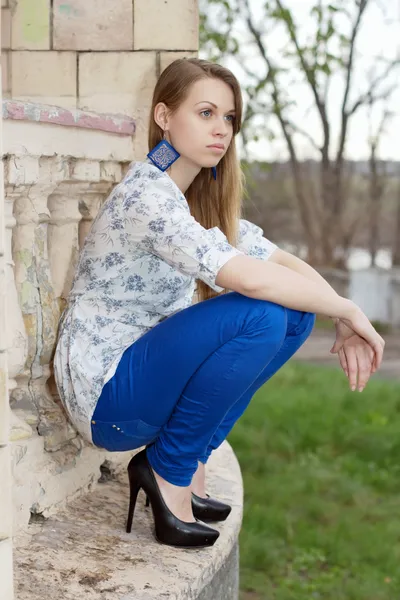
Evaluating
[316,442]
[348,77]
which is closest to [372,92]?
[348,77]

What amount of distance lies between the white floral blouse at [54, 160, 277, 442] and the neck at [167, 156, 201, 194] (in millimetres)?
93

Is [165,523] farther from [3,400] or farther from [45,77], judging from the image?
[45,77]

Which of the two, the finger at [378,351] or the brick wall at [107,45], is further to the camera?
the brick wall at [107,45]

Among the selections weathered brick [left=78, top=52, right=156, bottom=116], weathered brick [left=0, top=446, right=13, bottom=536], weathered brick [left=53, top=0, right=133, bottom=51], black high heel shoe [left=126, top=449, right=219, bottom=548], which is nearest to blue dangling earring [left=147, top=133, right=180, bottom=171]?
weathered brick [left=78, top=52, right=156, bottom=116]

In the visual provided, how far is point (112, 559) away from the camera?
6.51 feet

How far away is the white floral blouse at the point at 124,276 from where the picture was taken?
1969mm

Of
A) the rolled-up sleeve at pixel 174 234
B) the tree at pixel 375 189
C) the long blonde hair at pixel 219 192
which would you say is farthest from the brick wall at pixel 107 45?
the tree at pixel 375 189

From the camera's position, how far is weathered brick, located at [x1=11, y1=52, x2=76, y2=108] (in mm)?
2654

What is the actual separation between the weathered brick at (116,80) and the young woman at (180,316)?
359 mm

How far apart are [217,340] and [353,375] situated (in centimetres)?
44

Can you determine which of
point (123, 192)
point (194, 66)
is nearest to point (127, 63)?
point (194, 66)

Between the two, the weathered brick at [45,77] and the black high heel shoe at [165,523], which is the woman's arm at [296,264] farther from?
the weathered brick at [45,77]

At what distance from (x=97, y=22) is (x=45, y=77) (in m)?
0.22

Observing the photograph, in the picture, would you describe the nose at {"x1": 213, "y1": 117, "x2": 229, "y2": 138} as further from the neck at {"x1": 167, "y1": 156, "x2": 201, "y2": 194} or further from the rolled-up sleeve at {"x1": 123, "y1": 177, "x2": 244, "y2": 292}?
the rolled-up sleeve at {"x1": 123, "y1": 177, "x2": 244, "y2": 292}
